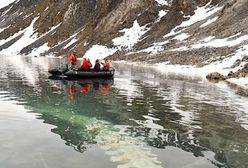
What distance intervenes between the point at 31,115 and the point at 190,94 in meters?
16.0

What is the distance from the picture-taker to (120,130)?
62.3 feet

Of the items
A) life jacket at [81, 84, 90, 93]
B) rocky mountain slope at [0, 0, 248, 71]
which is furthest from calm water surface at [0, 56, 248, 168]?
rocky mountain slope at [0, 0, 248, 71]

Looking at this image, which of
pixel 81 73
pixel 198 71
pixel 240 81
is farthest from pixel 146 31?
pixel 81 73

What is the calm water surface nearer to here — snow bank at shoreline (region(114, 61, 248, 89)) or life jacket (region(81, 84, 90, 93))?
life jacket (region(81, 84, 90, 93))

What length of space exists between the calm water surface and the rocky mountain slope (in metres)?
31.5

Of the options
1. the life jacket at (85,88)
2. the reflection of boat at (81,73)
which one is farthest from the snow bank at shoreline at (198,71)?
the life jacket at (85,88)

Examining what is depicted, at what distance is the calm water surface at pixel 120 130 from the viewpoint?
1460 cm

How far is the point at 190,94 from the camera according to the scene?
34.2m

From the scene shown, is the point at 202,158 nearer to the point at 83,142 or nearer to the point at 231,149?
the point at 231,149

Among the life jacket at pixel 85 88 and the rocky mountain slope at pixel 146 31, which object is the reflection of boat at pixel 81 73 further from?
the rocky mountain slope at pixel 146 31

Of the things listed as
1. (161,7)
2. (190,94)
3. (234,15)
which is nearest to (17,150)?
(190,94)

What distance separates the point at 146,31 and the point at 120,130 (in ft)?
340

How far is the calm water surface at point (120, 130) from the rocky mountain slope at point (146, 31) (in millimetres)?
31491

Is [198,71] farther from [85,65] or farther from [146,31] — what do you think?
[146,31]
